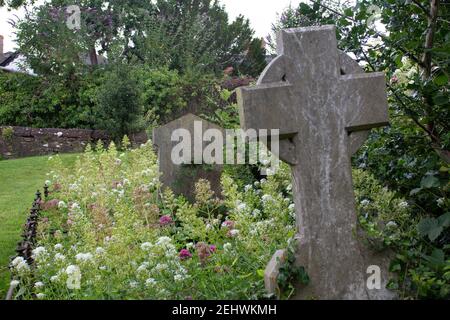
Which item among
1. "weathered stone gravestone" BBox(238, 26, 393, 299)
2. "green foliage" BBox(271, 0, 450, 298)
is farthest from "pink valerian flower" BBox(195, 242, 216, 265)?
"green foliage" BBox(271, 0, 450, 298)

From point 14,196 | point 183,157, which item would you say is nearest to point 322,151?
point 183,157

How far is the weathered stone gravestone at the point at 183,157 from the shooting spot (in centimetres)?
679

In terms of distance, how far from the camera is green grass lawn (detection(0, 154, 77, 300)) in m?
5.72

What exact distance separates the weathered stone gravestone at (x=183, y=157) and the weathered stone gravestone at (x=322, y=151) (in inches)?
146

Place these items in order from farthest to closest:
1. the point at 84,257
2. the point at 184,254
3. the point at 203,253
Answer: the point at 184,254 → the point at 203,253 → the point at 84,257

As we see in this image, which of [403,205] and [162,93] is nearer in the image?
[403,205]

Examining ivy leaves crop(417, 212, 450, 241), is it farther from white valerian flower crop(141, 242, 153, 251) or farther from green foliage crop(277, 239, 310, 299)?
white valerian flower crop(141, 242, 153, 251)

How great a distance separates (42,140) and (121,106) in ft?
8.11

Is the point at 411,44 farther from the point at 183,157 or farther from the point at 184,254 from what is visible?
the point at 183,157

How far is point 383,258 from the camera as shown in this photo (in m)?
3.17

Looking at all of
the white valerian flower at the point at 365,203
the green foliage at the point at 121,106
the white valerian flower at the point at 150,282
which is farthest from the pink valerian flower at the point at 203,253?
the green foliage at the point at 121,106

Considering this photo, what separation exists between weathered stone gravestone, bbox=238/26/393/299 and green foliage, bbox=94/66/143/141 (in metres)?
11.5

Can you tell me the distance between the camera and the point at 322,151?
3.13 meters

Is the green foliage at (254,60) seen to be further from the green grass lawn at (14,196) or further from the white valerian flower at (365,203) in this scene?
the white valerian flower at (365,203)
